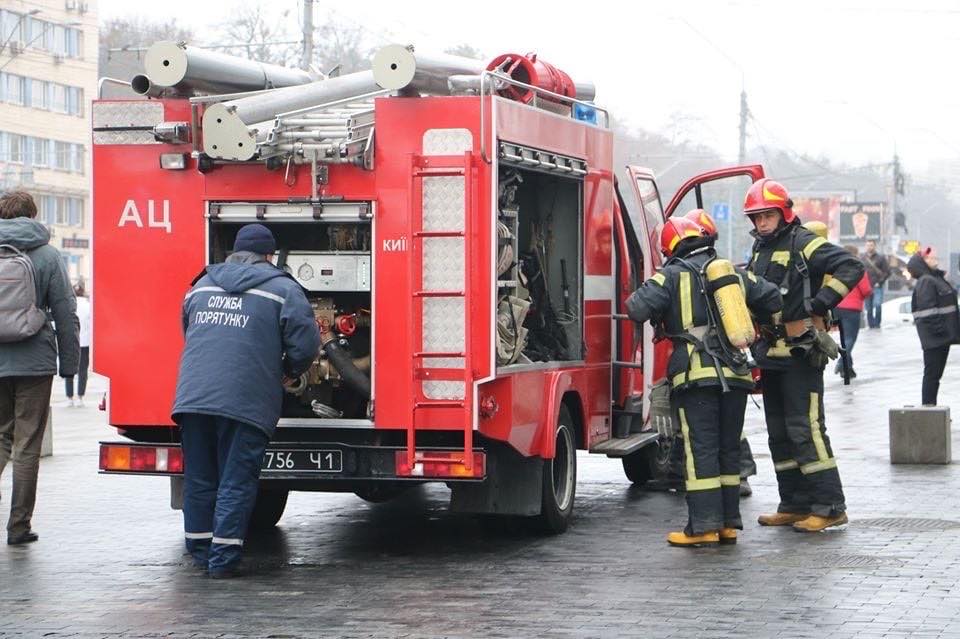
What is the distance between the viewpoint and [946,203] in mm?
116312

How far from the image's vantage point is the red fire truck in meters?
8.76

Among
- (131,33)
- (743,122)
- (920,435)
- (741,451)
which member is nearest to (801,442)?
(741,451)

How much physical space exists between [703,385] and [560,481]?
121 cm

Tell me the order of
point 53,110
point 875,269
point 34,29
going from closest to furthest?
point 875,269
point 34,29
point 53,110

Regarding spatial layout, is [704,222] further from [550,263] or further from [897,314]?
[897,314]

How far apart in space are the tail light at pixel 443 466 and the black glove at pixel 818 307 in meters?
2.54

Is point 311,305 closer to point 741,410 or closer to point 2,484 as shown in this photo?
point 741,410

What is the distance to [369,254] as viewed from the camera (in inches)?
360

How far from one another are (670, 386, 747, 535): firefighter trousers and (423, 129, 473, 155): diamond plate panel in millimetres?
2019

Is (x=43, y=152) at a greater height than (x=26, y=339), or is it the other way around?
(x=43, y=152)

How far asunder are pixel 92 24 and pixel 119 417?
7612cm

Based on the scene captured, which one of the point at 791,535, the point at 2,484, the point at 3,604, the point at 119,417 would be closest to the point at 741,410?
the point at 791,535

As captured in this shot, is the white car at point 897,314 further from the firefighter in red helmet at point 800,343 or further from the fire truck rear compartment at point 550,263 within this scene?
the fire truck rear compartment at point 550,263

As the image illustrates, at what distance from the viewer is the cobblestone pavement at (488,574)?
7.27m
